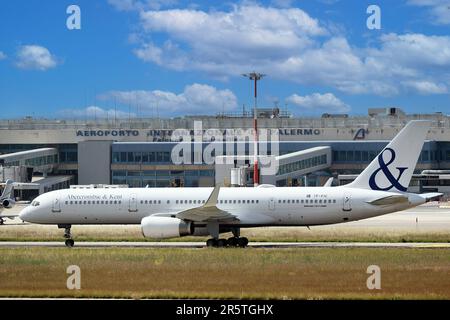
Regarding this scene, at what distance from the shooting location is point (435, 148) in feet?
328

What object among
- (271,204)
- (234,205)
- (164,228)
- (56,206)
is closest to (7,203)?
(56,206)

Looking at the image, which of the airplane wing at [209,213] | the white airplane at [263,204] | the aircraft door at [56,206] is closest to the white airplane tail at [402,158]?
the white airplane at [263,204]

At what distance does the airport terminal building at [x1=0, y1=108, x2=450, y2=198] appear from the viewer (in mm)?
91812

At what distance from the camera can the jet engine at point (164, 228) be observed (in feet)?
124

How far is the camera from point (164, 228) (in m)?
37.8

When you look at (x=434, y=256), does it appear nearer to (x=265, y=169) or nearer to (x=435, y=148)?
(x=265, y=169)

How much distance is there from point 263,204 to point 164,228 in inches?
205

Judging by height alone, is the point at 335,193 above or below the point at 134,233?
above

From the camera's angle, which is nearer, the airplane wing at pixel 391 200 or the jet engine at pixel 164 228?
the airplane wing at pixel 391 200

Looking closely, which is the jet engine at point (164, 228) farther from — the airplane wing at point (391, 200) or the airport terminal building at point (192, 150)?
the airport terminal building at point (192, 150)

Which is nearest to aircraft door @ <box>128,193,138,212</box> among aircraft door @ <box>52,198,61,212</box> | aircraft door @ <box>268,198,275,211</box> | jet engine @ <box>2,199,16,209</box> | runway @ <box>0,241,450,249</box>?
runway @ <box>0,241,450,249</box>

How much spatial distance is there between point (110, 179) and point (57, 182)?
21.9ft
